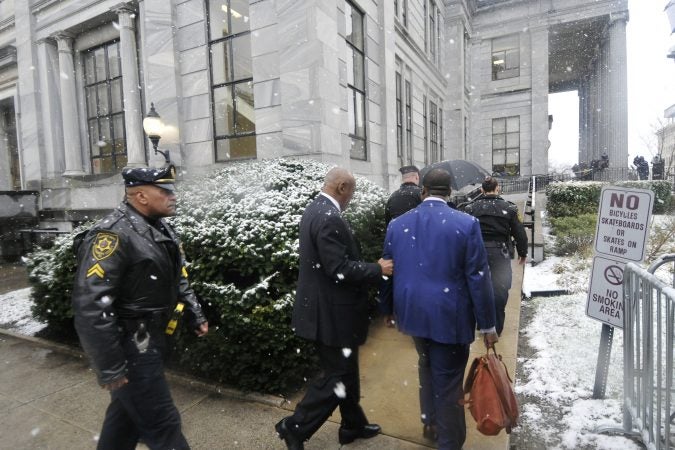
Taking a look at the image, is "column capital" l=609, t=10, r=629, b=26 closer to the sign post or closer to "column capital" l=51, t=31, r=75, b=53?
"column capital" l=51, t=31, r=75, b=53

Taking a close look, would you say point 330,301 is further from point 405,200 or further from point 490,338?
point 405,200

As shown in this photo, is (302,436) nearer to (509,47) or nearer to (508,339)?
(508,339)

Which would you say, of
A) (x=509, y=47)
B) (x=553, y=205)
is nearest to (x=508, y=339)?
(x=553, y=205)

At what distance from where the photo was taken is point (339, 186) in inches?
116

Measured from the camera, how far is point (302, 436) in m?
2.85

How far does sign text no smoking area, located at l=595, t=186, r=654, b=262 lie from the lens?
11.5 ft

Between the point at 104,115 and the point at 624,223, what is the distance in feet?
43.6

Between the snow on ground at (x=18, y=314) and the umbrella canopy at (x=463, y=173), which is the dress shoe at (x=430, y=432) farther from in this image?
the snow on ground at (x=18, y=314)

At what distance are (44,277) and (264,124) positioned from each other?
192 inches

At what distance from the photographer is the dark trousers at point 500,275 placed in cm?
457

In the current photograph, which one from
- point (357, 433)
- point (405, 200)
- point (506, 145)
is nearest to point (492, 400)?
point (357, 433)

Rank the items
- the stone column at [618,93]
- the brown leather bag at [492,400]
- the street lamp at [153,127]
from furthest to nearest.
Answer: the stone column at [618,93]
the street lamp at [153,127]
the brown leather bag at [492,400]

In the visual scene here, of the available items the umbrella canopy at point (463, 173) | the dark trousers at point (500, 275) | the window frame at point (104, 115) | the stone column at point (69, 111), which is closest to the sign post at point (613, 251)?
the dark trousers at point (500, 275)

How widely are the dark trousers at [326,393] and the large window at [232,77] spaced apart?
7.00 metres
